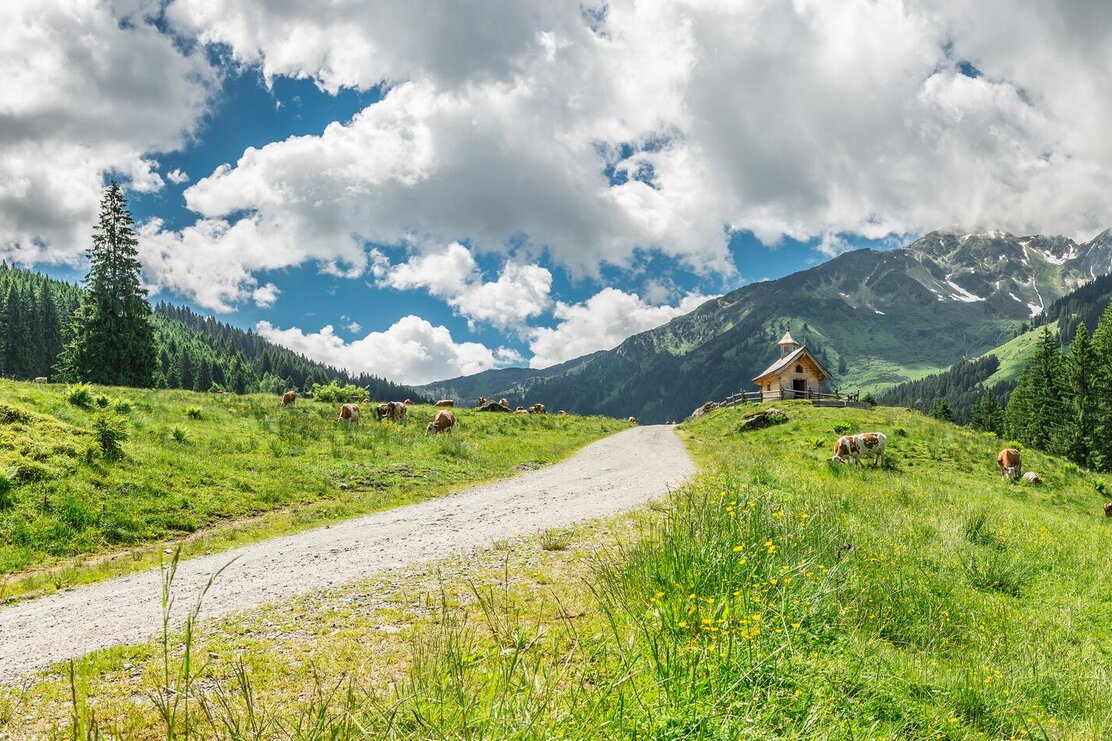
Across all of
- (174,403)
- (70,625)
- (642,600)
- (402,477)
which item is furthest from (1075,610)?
(174,403)

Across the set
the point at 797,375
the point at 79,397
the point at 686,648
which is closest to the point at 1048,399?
the point at 797,375

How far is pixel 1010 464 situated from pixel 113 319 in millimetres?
72752

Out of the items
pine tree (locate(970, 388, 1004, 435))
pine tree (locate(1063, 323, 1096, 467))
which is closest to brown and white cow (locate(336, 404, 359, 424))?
pine tree (locate(1063, 323, 1096, 467))

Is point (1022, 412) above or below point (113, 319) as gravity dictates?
below

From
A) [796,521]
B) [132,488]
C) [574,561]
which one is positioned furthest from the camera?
[132,488]

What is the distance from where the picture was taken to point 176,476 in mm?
17219

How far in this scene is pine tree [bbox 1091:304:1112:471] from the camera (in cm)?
5553

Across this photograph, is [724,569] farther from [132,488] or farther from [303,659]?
[132,488]

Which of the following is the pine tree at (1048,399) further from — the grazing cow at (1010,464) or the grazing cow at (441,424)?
the grazing cow at (441,424)

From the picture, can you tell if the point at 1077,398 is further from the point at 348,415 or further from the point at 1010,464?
the point at 348,415

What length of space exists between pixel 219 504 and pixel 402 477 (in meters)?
6.61

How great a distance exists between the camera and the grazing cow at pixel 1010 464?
27.6 metres

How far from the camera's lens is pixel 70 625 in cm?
816

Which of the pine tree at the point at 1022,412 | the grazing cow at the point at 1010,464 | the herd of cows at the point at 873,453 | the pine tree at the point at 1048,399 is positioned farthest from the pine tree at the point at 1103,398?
the herd of cows at the point at 873,453
